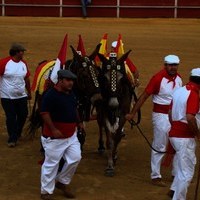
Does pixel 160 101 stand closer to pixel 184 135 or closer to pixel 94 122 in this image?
pixel 184 135

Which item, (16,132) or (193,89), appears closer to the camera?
(193,89)

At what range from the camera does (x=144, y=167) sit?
10.8 m

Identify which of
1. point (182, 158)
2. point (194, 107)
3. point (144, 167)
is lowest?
point (144, 167)

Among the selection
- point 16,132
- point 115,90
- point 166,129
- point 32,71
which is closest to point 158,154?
point 166,129

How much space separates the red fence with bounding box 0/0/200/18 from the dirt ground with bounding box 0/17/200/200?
0.65 metres

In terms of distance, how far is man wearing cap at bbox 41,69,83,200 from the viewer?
8.49 meters

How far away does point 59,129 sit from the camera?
860 centimetres

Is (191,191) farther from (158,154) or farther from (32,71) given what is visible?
(32,71)

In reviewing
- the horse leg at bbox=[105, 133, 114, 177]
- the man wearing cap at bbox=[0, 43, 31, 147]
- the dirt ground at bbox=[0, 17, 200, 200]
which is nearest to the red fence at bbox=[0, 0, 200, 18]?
the dirt ground at bbox=[0, 17, 200, 200]

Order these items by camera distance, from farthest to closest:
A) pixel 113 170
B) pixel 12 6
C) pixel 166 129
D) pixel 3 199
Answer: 1. pixel 12 6
2. pixel 113 170
3. pixel 166 129
4. pixel 3 199

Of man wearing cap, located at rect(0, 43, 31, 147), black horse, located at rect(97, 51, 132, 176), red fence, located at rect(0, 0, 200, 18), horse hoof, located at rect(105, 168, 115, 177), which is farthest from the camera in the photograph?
red fence, located at rect(0, 0, 200, 18)

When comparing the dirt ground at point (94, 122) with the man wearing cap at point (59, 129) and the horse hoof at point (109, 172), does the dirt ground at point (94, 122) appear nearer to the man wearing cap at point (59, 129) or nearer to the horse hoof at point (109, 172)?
the horse hoof at point (109, 172)

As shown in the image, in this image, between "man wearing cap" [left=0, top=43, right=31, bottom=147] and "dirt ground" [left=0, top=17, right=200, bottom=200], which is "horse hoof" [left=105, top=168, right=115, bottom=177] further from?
"man wearing cap" [left=0, top=43, right=31, bottom=147]

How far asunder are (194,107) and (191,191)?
1867 mm
